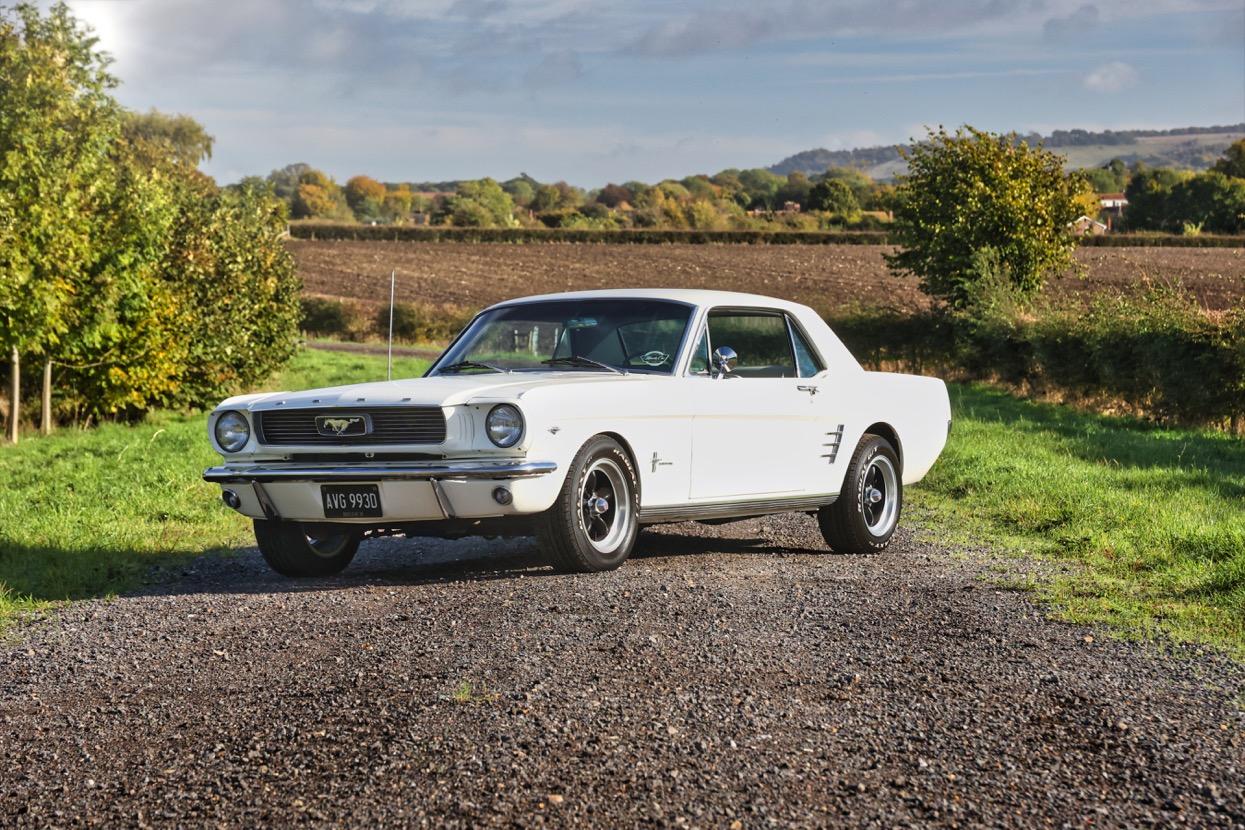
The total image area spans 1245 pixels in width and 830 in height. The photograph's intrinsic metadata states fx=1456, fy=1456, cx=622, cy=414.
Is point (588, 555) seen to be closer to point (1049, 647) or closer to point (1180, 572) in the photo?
point (1049, 647)

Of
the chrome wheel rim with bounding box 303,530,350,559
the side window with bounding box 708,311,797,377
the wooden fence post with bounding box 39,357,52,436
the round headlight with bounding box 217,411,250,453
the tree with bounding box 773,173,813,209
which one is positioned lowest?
the wooden fence post with bounding box 39,357,52,436

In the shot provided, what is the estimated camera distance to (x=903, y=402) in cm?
976

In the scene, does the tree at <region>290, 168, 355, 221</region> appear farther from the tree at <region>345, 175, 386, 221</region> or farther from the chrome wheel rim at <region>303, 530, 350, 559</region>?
the chrome wheel rim at <region>303, 530, 350, 559</region>

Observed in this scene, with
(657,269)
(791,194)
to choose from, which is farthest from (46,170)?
(791,194)

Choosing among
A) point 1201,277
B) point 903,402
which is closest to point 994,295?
point 903,402

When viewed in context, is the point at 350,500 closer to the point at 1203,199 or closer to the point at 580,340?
the point at 580,340

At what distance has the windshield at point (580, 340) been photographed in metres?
8.41

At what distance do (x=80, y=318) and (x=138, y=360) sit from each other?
66.3 inches

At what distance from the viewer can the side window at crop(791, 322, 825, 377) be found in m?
9.12

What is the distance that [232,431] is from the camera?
311 inches

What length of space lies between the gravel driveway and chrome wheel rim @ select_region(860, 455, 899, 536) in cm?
166

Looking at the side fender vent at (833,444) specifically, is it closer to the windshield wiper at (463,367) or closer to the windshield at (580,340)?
the windshield at (580,340)

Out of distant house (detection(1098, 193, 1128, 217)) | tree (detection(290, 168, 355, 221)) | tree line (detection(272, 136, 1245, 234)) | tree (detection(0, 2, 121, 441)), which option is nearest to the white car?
tree (detection(0, 2, 121, 441))

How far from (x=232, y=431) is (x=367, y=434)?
924 millimetres
